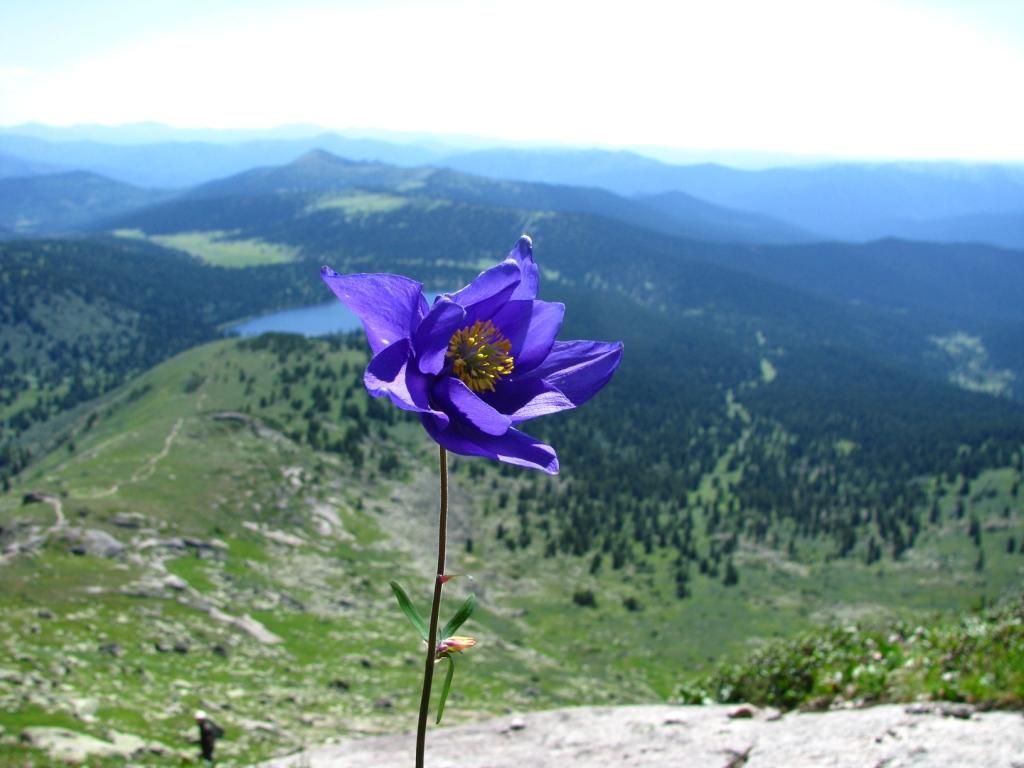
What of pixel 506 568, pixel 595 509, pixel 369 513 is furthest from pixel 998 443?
pixel 369 513

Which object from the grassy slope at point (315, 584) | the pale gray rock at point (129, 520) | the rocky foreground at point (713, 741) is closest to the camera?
the rocky foreground at point (713, 741)

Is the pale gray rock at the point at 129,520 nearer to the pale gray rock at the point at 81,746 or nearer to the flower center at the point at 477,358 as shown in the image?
the pale gray rock at the point at 81,746

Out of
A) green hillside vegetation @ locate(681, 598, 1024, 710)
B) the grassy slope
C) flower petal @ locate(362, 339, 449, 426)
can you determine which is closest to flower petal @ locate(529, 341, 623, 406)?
flower petal @ locate(362, 339, 449, 426)

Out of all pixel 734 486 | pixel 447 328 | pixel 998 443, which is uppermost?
pixel 447 328

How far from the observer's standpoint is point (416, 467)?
414 feet

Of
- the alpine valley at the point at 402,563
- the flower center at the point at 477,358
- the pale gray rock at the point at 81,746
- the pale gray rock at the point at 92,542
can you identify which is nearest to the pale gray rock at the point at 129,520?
the alpine valley at the point at 402,563

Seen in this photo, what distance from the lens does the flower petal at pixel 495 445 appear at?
2408mm

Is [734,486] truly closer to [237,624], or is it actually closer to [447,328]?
[237,624]

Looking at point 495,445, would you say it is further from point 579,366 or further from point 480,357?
point 579,366

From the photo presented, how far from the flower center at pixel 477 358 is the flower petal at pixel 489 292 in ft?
0.28

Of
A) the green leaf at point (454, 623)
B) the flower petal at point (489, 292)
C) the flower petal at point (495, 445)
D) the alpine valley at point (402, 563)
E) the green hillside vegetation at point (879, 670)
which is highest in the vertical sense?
the flower petal at point (489, 292)

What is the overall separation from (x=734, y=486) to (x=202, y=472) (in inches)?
4696

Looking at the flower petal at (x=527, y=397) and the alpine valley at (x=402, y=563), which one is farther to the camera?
the alpine valley at (x=402, y=563)

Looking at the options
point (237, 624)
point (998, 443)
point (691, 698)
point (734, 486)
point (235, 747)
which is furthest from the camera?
point (998, 443)
